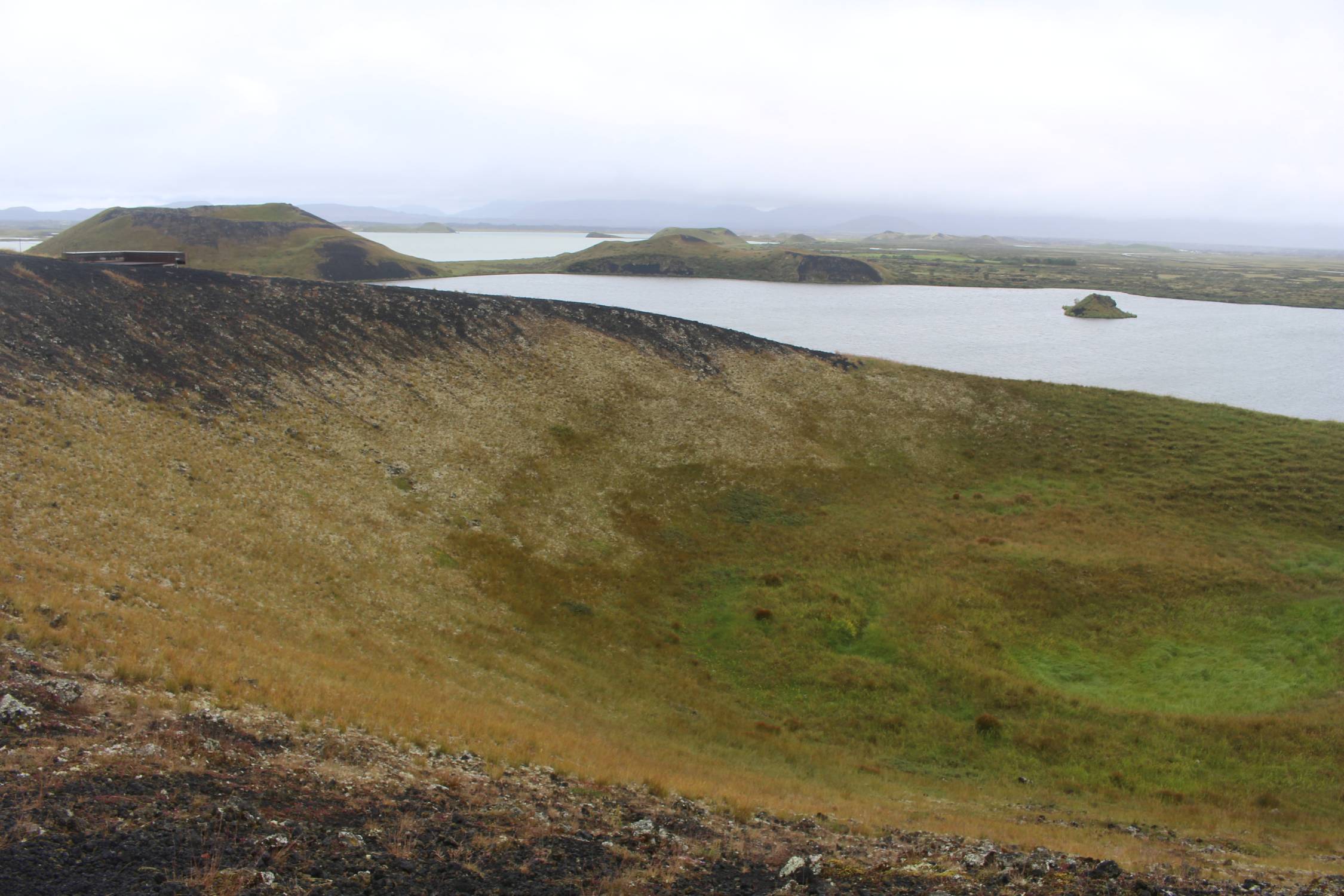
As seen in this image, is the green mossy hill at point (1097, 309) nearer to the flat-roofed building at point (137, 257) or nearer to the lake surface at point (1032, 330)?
the lake surface at point (1032, 330)

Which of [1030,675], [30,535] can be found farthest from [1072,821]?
[30,535]

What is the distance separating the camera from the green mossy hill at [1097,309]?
466ft

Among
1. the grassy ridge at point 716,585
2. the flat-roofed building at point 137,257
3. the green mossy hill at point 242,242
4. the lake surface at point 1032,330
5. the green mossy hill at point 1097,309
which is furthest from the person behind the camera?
the green mossy hill at point 1097,309

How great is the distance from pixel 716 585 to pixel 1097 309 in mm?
140294

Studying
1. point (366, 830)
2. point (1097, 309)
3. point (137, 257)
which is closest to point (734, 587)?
Result: point (366, 830)

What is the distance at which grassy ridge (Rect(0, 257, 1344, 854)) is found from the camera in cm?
1955

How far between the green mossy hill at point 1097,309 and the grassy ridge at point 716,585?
9965 centimetres

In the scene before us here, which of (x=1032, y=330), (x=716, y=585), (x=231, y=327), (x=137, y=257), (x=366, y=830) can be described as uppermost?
(x=137, y=257)

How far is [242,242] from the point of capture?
136750 millimetres

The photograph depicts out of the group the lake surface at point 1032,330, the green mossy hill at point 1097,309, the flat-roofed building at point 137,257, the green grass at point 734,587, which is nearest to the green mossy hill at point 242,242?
the lake surface at point 1032,330

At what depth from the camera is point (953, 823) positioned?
1708 cm

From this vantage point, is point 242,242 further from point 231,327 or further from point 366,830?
point 366,830

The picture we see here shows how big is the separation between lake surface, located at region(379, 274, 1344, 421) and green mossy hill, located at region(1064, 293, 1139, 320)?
2.66m

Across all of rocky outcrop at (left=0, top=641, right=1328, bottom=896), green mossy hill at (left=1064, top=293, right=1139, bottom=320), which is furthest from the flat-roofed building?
green mossy hill at (left=1064, top=293, right=1139, bottom=320)
